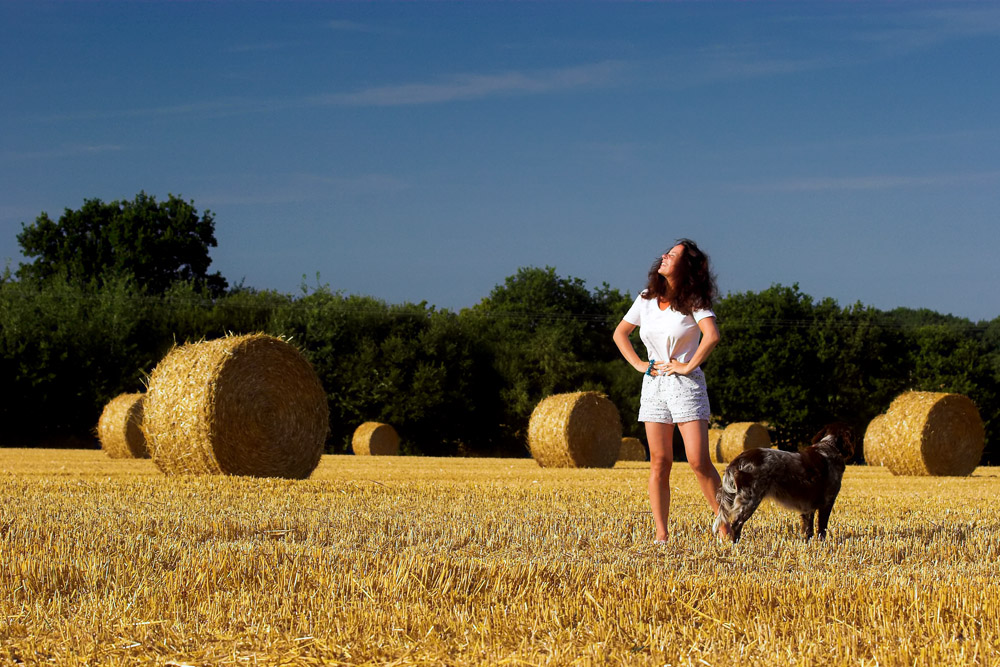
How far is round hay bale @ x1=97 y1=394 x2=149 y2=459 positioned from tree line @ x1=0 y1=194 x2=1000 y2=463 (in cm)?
1160

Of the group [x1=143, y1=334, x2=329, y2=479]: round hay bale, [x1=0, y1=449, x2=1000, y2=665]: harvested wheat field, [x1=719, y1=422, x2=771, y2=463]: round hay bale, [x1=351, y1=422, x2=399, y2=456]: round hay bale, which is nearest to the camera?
[x1=0, y1=449, x2=1000, y2=665]: harvested wheat field

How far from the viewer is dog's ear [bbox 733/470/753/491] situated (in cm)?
679

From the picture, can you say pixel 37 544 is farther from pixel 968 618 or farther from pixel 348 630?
pixel 968 618

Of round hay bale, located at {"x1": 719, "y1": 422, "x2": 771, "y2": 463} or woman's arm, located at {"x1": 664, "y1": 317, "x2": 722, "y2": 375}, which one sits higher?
woman's arm, located at {"x1": 664, "y1": 317, "x2": 722, "y2": 375}

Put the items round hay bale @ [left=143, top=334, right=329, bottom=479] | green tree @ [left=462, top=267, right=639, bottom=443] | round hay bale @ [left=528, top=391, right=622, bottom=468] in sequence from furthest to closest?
green tree @ [left=462, top=267, right=639, bottom=443] → round hay bale @ [left=528, top=391, right=622, bottom=468] → round hay bale @ [left=143, top=334, right=329, bottom=479]

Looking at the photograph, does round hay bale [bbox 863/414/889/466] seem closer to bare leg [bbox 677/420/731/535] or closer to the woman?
bare leg [bbox 677/420/731/535]

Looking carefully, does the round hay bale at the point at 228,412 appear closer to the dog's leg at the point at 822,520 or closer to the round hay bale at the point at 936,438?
the dog's leg at the point at 822,520

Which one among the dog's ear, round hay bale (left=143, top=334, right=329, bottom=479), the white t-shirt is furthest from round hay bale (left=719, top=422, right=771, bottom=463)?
the white t-shirt

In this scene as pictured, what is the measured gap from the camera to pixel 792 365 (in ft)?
158

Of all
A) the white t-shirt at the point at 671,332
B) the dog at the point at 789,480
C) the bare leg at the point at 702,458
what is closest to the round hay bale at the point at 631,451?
the dog at the point at 789,480

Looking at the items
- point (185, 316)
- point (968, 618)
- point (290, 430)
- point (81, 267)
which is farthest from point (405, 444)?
point (968, 618)

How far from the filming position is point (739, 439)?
107ft

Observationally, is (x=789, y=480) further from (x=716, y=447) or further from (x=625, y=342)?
(x=716, y=447)

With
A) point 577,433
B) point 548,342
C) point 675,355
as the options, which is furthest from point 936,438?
point 548,342
